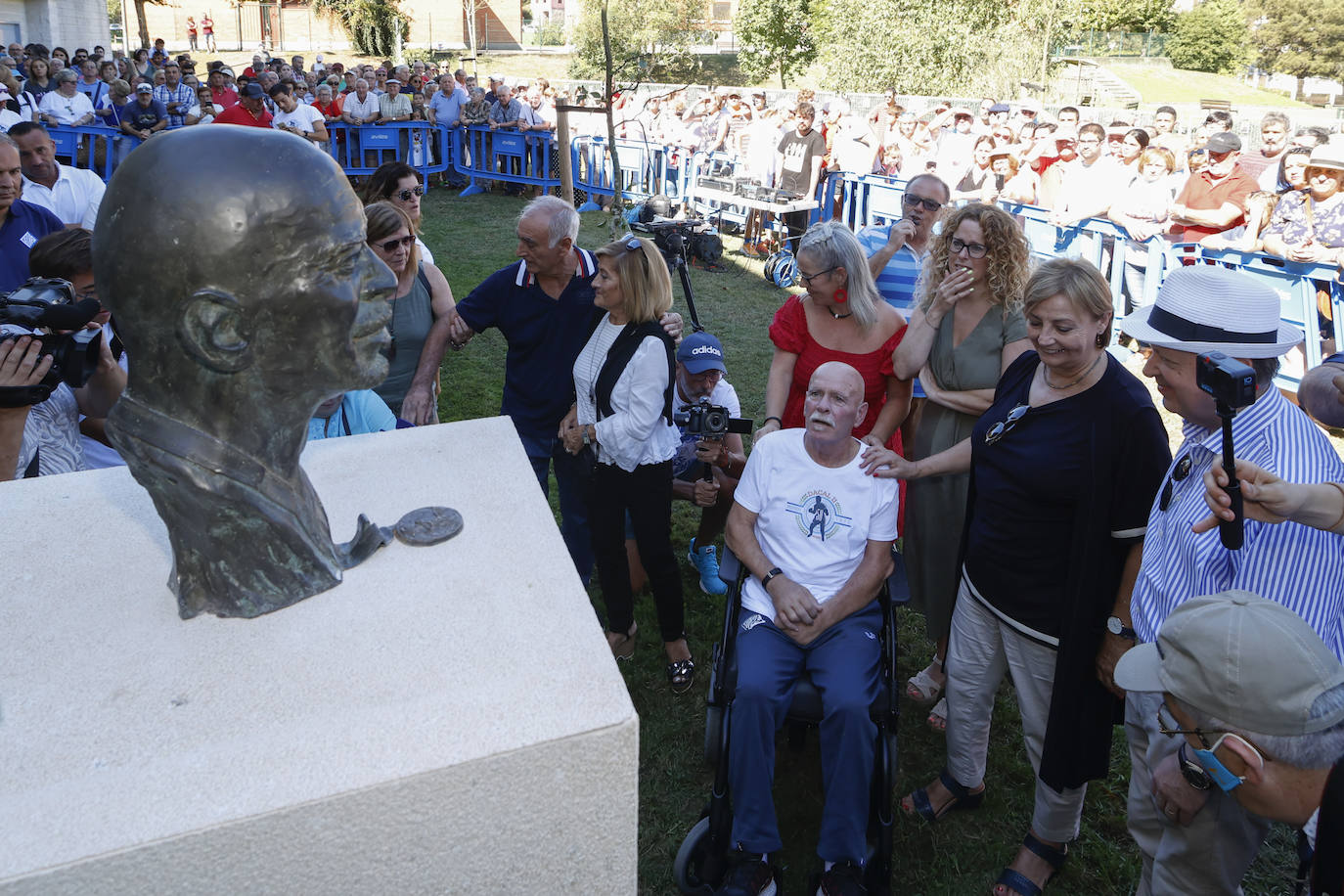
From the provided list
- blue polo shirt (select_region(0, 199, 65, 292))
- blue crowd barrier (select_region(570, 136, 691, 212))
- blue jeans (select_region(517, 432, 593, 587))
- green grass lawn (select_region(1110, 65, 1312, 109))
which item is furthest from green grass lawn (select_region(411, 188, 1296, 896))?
green grass lawn (select_region(1110, 65, 1312, 109))

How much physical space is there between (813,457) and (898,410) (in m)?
0.75

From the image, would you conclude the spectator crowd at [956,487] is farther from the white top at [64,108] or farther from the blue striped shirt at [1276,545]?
the white top at [64,108]

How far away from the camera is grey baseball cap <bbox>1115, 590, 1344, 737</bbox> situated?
5.56ft

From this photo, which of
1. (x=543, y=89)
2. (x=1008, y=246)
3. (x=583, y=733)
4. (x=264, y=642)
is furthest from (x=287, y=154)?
(x=543, y=89)

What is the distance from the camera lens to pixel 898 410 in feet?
12.2

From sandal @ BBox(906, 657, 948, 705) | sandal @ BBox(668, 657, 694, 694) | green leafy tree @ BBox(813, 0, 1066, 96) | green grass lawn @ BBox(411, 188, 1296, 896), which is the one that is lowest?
green grass lawn @ BBox(411, 188, 1296, 896)

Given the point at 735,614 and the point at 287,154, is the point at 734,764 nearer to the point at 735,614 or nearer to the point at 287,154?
the point at 735,614

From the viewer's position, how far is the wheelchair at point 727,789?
107 inches

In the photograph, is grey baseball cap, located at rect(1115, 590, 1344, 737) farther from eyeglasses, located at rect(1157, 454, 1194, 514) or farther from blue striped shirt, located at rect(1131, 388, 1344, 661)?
eyeglasses, located at rect(1157, 454, 1194, 514)

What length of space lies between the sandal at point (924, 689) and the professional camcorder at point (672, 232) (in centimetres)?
210

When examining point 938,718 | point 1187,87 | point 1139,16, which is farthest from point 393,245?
point 1139,16

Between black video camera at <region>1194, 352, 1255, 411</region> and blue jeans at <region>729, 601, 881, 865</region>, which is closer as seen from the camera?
black video camera at <region>1194, 352, 1255, 411</region>

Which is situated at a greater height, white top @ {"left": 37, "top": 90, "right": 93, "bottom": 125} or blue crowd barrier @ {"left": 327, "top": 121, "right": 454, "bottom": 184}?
white top @ {"left": 37, "top": 90, "right": 93, "bottom": 125}

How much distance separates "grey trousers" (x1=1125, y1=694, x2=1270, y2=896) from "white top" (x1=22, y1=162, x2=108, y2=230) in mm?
5767
